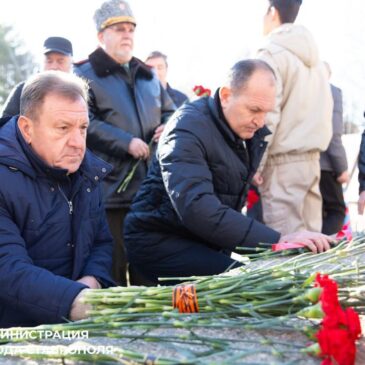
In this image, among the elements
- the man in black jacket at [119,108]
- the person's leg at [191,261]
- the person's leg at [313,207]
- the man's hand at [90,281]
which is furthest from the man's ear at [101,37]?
the man's hand at [90,281]

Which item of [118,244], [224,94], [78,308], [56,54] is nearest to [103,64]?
[56,54]

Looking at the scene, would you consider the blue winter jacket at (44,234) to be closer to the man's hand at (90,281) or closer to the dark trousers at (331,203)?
the man's hand at (90,281)

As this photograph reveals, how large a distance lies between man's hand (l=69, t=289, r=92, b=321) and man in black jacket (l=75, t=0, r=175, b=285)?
81.0 inches

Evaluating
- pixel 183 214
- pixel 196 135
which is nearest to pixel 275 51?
pixel 196 135

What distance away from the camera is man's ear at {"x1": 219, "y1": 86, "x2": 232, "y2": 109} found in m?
3.12

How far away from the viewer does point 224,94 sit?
3137 millimetres

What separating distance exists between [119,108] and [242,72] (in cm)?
126

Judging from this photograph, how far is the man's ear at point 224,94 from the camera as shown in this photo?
3117 millimetres

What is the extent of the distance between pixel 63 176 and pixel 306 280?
3.56 feet

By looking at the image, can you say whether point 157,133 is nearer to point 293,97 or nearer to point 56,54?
point 293,97

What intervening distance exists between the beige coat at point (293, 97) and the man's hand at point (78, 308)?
2456 mm

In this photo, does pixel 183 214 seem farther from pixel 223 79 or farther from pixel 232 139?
pixel 223 79

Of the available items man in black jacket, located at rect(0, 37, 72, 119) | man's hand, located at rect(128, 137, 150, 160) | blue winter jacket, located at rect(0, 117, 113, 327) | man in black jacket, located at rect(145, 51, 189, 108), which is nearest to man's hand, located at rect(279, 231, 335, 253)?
blue winter jacket, located at rect(0, 117, 113, 327)

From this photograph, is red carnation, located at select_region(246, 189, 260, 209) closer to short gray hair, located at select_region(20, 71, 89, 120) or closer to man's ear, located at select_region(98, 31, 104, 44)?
man's ear, located at select_region(98, 31, 104, 44)
